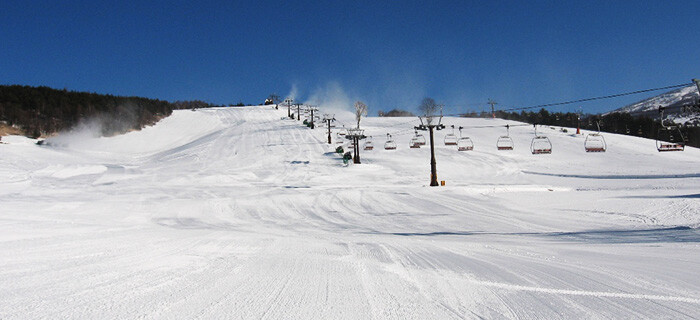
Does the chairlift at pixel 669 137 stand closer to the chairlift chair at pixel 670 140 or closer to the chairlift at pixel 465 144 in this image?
the chairlift chair at pixel 670 140

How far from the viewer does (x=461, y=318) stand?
325 cm

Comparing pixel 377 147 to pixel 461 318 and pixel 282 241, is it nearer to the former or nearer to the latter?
pixel 282 241

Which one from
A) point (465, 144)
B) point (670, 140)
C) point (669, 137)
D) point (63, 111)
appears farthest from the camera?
point (63, 111)

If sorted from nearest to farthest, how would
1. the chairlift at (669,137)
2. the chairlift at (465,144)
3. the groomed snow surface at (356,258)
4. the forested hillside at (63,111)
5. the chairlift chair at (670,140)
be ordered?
the groomed snow surface at (356,258) → the chairlift at (669,137) → the chairlift chair at (670,140) → the chairlift at (465,144) → the forested hillside at (63,111)

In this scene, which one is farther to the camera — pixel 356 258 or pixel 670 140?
pixel 670 140

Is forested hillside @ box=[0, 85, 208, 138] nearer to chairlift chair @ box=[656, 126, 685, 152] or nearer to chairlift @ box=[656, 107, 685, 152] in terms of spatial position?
chairlift @ box=[656, 107, 685, 152]

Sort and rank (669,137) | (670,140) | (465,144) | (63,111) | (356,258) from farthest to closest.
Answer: (63,111) < (465,144) < (669,137) < (670,140) < (356,258)

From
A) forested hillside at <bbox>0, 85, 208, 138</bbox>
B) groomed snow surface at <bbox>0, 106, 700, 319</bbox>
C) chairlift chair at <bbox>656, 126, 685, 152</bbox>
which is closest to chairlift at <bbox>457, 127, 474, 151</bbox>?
chairlift chair at <bbox>656, 126, 685, 152</bbox>

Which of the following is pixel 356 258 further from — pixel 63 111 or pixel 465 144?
pixel 63 111

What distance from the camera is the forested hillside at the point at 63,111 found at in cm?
5675

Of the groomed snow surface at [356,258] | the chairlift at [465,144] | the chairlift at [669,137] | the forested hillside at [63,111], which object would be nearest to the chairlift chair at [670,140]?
the chairlift at [669,137]

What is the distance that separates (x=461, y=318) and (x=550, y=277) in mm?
1845

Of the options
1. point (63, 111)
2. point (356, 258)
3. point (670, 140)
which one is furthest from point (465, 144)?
point (63, 111)

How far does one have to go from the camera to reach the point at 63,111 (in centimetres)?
6506
